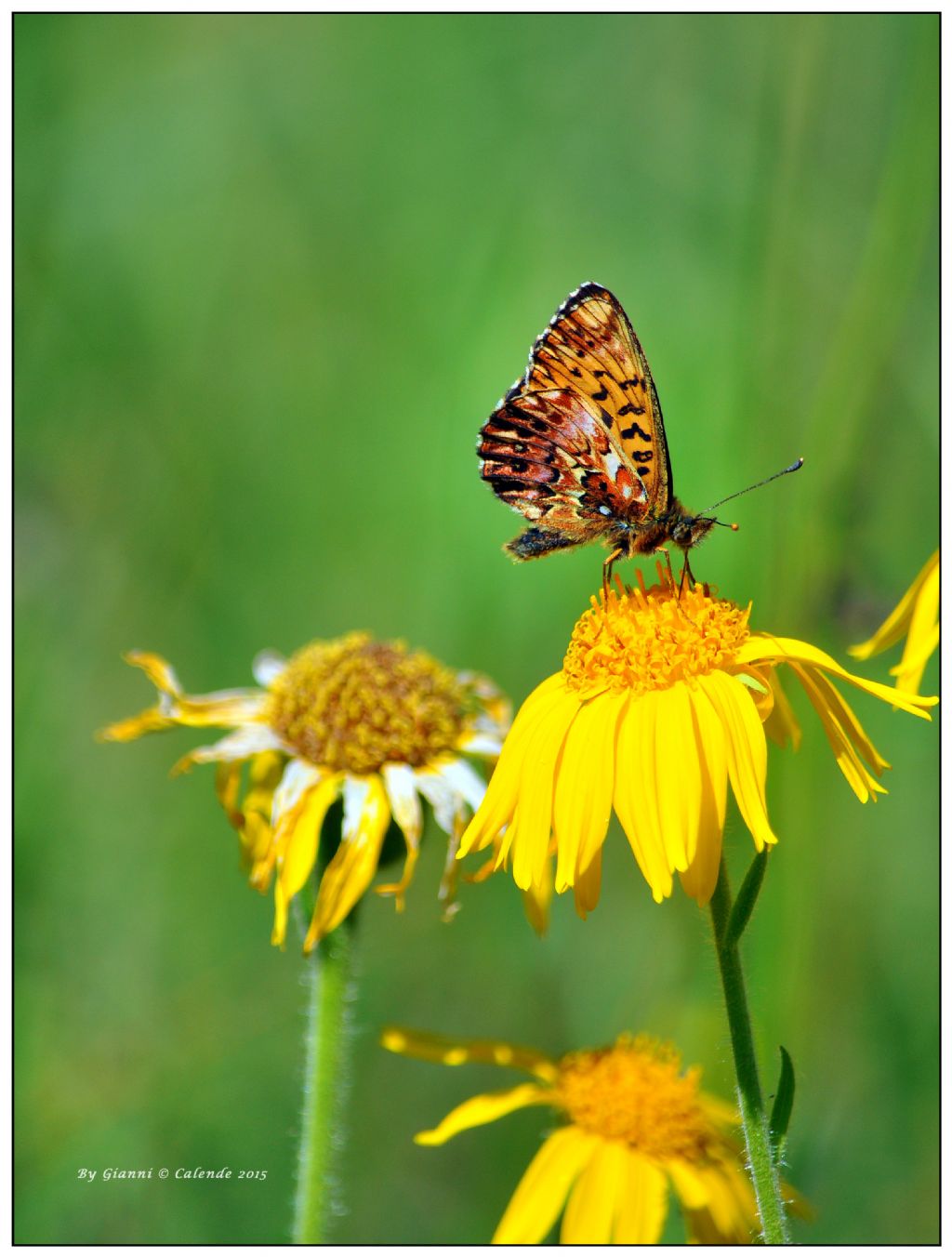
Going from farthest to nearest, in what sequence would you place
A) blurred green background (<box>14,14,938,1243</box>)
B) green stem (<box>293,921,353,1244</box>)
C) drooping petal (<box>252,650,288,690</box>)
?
blurred green background (<box>14,14,938,1243</box>) < drooping petal (<box>252,650,288,690</box>) < green stem (<box>293,921,353,1244</box>)

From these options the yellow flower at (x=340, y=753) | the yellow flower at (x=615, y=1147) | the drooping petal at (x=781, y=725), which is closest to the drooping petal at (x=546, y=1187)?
the yellow flower at (x=615, y=1147)

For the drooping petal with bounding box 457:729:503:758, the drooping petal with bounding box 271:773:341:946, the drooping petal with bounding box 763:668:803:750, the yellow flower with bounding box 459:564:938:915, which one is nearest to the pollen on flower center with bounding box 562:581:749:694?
the yellow flower with bounding box 459:564:938:915

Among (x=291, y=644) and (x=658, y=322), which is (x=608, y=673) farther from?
(x=291, y=644)

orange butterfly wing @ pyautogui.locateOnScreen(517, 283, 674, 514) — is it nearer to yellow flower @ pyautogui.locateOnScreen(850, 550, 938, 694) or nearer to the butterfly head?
the butterfly head

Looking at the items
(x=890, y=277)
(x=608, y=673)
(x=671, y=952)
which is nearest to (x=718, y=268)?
(x=890, y=277)

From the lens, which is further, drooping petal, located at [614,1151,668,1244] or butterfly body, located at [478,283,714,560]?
butterfly body, located at [478,283,714,560]

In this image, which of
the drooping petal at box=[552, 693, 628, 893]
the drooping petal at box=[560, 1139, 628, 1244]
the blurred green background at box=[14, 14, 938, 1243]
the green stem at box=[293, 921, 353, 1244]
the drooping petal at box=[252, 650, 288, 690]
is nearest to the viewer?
the drooping petal at box=[552, 693, 628, 893]

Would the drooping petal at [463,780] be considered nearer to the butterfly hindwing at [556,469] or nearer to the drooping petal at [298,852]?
the drooping petal at [298,852]
